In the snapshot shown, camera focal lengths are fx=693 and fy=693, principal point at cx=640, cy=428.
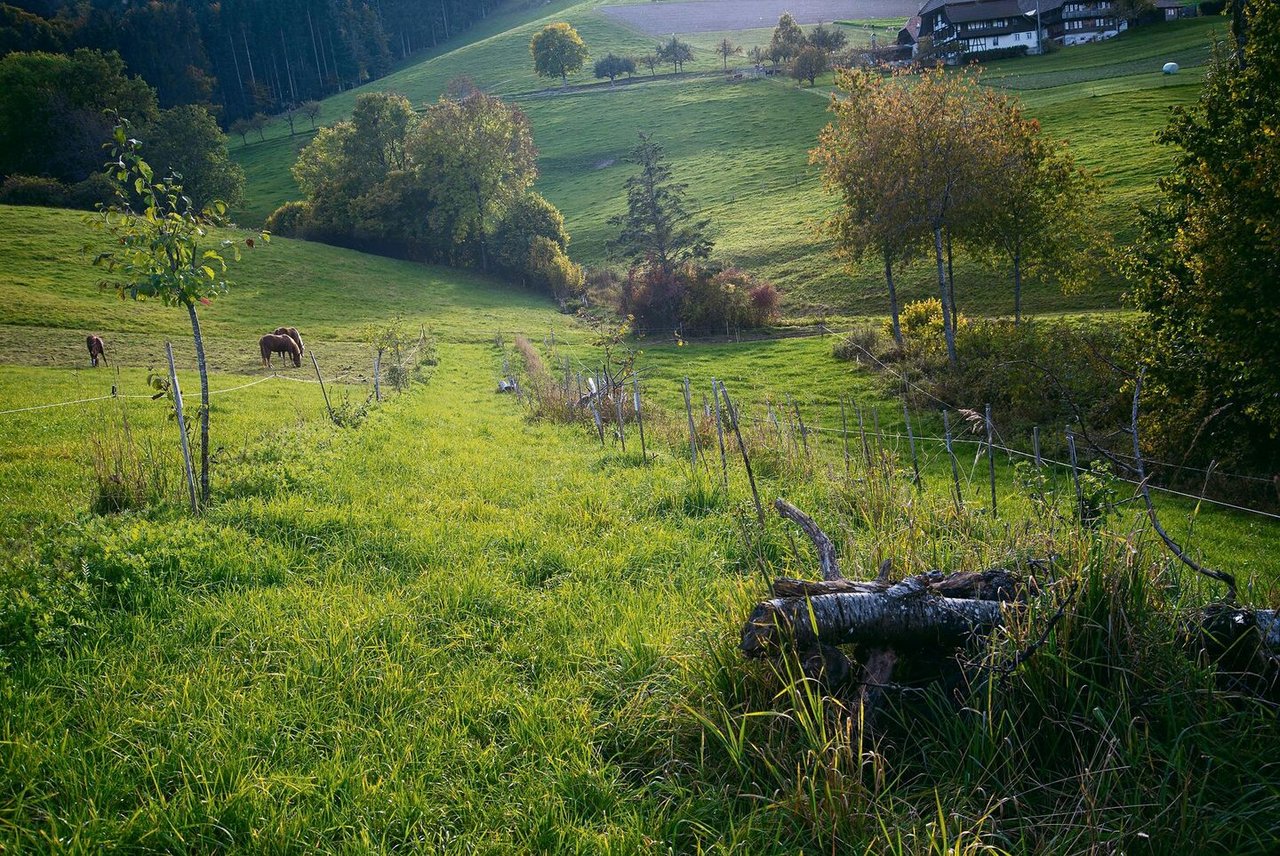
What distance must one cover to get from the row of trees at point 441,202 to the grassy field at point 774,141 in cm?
582

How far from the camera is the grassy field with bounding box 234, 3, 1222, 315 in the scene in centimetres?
4094

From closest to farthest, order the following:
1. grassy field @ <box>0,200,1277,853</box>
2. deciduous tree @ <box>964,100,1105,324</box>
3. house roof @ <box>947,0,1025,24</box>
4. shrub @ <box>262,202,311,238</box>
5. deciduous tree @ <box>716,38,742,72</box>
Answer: grassy field @ <box>0,200,1277,853</box> < deciduous tree @ <box>964,100,1105,324</box> < shrub @ <box>262,202,311,238</box> < house roof @ <box>947,0,1025,24</box> < deciduous tree @ <box>716,38,742,72</box>

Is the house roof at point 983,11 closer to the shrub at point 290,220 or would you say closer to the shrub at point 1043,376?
the shrub at point 290,220

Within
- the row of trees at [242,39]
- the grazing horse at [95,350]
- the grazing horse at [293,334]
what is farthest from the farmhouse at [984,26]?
the row of trees at [242,39]

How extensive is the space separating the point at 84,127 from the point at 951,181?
71395mm

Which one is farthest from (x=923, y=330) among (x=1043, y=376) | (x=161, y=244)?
(x=161, y=244)

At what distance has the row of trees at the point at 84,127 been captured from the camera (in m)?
59.7

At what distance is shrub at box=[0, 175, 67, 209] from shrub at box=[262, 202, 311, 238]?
14716 mm

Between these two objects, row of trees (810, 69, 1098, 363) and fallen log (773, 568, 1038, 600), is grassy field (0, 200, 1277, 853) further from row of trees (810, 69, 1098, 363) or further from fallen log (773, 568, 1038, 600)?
row of trees (810, 69, 1098, 363)

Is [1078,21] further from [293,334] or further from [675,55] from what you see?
[293,334]

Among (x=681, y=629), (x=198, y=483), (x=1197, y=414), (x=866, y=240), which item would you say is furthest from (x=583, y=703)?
(x=866, y=240)

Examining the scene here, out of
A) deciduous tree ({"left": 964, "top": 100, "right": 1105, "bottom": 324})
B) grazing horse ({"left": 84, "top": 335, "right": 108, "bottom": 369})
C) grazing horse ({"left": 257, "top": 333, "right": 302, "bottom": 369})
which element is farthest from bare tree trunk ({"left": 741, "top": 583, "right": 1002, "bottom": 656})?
grazing horse ({"left": 257, "top": 333, "right": 302, "bottom": 369})

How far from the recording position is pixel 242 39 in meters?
128

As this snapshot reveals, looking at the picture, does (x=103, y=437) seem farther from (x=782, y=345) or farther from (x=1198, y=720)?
(x=782, y=345)
